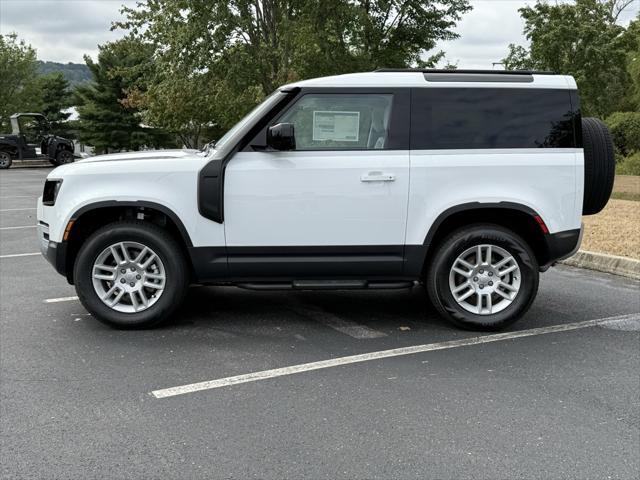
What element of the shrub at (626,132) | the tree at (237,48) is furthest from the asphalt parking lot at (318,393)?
the shrub at (626,132)

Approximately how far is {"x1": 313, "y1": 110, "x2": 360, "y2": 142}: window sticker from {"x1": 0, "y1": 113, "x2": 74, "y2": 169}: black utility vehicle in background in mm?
29469

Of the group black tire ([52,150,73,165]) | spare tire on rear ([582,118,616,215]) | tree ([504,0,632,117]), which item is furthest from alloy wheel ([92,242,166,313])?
black tire ([52,150,73,165])

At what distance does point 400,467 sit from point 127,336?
2.81m

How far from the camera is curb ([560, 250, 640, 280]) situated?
7453mm

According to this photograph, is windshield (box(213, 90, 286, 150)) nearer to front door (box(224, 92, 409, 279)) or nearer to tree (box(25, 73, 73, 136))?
front door (box(224, 92, 409, 279))

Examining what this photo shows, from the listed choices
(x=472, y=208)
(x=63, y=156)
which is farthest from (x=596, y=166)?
(x=63, y=156)

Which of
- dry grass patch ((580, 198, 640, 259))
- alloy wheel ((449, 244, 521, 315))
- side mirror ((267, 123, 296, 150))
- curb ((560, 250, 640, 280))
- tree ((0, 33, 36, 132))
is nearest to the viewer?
side mirror ((267, 123, 296, 150))

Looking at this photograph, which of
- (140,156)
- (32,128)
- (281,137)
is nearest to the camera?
(281,137)

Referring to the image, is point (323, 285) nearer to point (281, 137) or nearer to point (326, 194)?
point (326, 194)

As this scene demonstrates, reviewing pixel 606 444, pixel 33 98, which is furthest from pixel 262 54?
pixel 33 98

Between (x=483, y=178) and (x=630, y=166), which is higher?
(x=483, y=178)

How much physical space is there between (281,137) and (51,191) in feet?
6.38

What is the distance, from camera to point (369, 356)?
15.5ft

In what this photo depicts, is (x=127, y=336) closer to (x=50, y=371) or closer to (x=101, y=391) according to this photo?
(x=50, y=371)
